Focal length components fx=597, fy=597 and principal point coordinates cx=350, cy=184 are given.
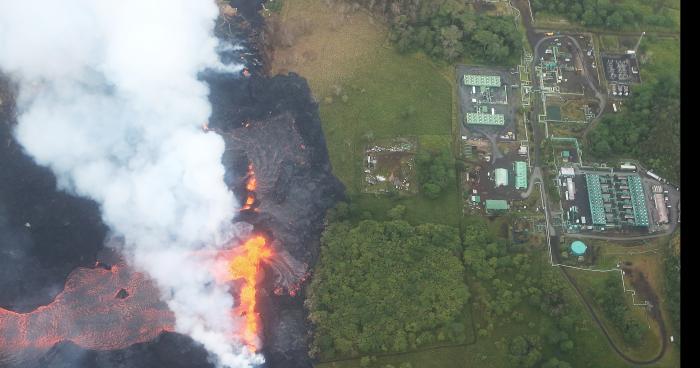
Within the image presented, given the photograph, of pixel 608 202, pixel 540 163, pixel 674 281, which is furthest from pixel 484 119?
pixel 674 281

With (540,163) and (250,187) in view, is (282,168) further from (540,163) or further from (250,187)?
(540,163)

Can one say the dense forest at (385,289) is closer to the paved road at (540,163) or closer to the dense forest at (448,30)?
the paved road at (540,163)

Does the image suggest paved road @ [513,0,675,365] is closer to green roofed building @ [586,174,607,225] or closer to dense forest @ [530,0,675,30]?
dense forest @ [530,0,675,30]

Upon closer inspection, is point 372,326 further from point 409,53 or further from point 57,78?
point 57,78

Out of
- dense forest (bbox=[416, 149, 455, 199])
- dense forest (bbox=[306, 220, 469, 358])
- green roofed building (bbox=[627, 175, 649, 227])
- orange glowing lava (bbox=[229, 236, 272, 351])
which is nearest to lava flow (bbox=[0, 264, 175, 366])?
orange glowing lava (bbox=[229, 236, 272, 351])

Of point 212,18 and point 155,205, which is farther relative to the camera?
point 212,18

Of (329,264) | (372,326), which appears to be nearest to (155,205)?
(329,264)
